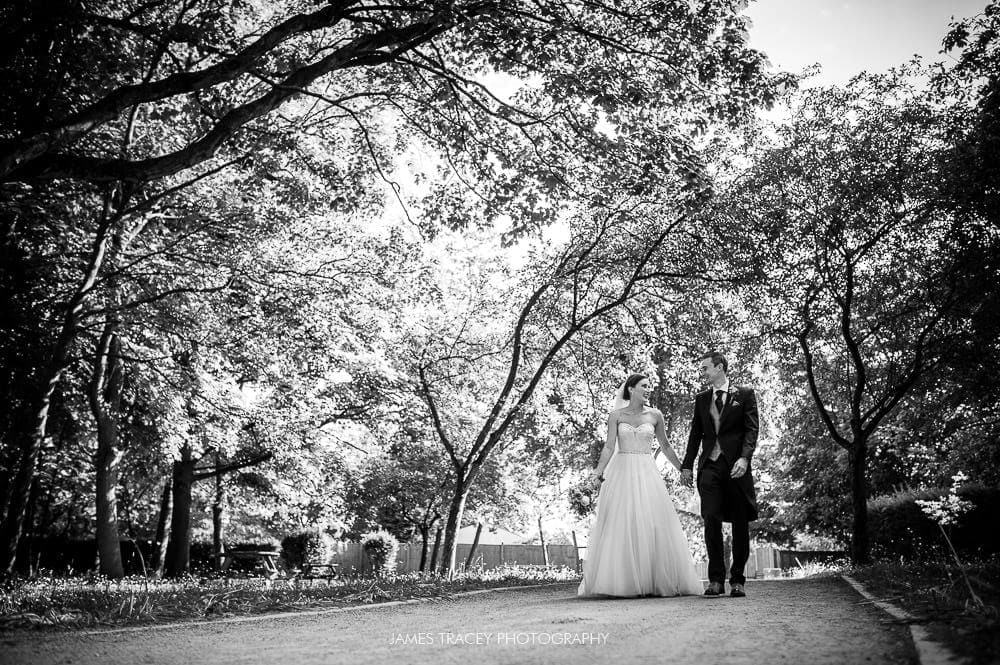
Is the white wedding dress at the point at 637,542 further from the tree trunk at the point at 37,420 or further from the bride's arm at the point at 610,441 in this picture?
the tree trunk at the point at 37,420

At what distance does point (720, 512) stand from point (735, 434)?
2.67 ft

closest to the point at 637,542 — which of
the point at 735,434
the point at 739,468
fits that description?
the point at 739,468

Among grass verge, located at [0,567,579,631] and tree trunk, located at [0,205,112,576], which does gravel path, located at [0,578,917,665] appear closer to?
grass verge, located at [0,567,579,631]

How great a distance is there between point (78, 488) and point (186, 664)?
3168cm

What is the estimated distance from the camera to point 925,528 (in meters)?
15.7

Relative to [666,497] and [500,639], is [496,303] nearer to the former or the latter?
[666,497]

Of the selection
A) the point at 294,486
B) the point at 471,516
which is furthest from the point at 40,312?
the point at 471,516

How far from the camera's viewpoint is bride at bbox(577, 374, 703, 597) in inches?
306

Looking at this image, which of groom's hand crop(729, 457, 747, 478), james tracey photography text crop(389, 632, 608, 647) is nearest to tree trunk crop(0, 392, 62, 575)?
james tracey photography text crop(389, 632, 608, 647)

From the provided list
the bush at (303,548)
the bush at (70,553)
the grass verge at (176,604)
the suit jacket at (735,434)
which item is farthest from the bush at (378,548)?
the suit jacket at (735,434)

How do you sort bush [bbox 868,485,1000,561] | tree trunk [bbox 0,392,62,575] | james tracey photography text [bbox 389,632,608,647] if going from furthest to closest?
bush [bbox 868,485,1000,561] → tree trunk [bbox 0,392,62,575] → james tracey photography text [bbox 389,632,608,647]

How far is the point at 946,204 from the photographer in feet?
44.6

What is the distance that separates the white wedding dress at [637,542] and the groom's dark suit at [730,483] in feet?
1.59

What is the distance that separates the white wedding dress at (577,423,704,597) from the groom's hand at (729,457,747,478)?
3.51ft
